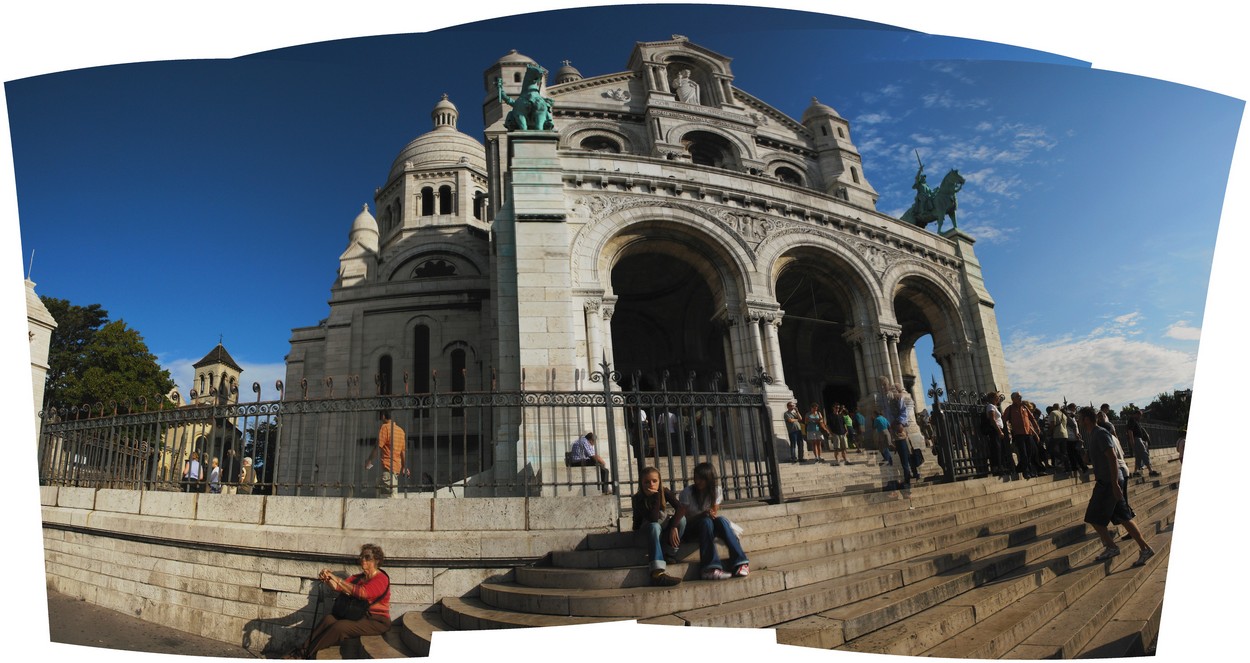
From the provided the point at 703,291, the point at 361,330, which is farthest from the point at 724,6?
the point at 361,330

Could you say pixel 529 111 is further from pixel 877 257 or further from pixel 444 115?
pixel 444 115

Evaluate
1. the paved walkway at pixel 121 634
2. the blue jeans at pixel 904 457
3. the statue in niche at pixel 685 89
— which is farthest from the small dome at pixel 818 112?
the paved walkway at pixel 121 634

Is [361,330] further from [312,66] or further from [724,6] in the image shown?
[724,6]

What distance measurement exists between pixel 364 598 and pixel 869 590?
14.3 ft

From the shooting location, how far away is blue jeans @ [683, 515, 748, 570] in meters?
4.84

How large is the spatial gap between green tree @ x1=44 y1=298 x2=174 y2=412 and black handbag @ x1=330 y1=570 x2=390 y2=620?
10.0 metres

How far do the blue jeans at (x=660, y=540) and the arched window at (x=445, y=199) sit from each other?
28.2m

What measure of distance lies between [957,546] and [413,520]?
5591 millimetres

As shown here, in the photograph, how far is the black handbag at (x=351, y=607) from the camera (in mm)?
5258

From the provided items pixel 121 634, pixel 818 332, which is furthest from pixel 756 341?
pixel 121 634

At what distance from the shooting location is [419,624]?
17.0 feet

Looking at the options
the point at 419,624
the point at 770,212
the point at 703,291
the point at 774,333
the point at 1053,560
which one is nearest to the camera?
the point at 419,624

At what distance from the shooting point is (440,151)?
3148cm

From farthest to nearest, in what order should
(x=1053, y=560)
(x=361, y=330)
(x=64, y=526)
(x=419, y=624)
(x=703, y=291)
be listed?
(x=361, y=330)
(x=703, y=291)
(x=64, y=526)
(x=1053, y=560)
(x=419, y=624)
